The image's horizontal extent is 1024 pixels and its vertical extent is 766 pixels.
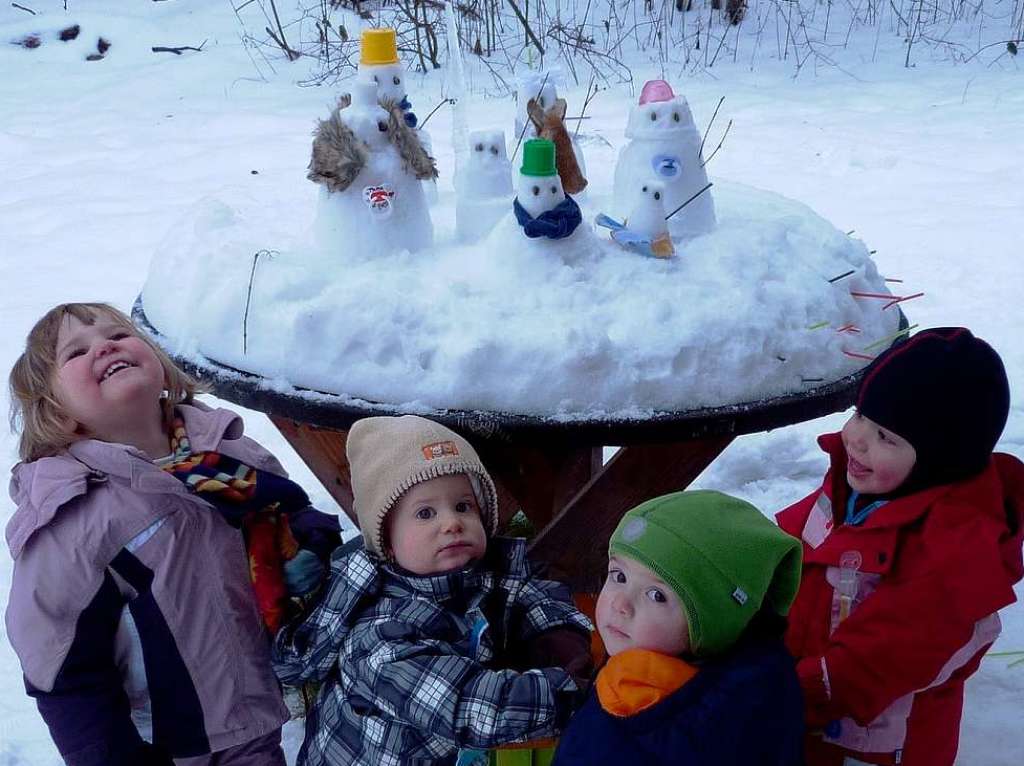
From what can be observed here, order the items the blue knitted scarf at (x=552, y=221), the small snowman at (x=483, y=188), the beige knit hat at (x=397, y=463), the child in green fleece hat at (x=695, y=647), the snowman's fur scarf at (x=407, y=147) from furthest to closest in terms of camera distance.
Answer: the small snowman at (x=483, y=188)
the snowman's fur scarf at (x=407, y=147)
the blue knitted scarf at (x=552, y=221)
the beige knit hat at (x=397, y=463)
the child in green fleece hat at (x=695, y=647)

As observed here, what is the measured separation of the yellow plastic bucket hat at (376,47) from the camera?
2529 millimetres

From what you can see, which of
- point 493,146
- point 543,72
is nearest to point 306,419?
point 493,146

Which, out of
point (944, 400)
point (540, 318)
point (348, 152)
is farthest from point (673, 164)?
point (944, 400)

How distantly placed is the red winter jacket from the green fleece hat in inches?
11.6

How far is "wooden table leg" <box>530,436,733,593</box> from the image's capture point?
2.20 metres

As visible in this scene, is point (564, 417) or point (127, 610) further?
point (564, 417)

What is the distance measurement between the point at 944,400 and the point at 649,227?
0.75m

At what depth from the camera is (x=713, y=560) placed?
1.44 metres

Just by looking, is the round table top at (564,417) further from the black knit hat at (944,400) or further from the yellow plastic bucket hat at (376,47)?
the yellow plastic bucket hat at (376,47)

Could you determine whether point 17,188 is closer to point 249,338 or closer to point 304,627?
point 249,338

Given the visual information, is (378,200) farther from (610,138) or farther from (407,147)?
(610,138)

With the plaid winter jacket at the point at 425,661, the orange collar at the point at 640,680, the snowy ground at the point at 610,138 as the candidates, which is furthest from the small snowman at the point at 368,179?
the orange collar at the point at 640,680

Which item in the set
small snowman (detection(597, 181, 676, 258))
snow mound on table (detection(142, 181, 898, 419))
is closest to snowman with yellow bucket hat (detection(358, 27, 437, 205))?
snow mound on table (detection(142, 181, 898, 419))

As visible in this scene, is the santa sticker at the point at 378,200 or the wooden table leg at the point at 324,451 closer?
the santa sticker at the point at 378,200
